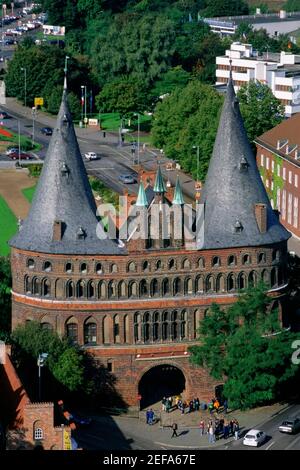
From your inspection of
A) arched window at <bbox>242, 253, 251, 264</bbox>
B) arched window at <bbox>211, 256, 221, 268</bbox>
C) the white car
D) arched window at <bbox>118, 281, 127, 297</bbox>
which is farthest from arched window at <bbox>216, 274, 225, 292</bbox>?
the white car

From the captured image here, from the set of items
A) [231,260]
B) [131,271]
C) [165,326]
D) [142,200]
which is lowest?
[165,326]

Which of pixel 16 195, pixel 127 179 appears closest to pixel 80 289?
pixel 16 195

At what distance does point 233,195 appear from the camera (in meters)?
122

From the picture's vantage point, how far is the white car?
109 metres

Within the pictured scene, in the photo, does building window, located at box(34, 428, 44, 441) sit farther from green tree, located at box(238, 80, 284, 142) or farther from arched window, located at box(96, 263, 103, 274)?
green tree, located at box(238, 80, 284, 142)

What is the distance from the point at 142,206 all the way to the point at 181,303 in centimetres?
721

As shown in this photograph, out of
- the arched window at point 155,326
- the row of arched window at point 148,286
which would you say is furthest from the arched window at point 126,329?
the arched window at point 155,326

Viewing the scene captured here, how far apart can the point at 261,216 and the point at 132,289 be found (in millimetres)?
10475

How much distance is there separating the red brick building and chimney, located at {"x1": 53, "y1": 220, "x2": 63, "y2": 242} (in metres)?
51.0

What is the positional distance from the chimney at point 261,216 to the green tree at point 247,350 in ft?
14.4

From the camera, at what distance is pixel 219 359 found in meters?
118

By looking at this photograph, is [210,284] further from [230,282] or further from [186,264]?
[186,264]

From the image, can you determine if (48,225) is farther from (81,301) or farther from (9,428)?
(9,428)

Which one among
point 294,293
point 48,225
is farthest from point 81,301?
point 294,293
